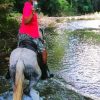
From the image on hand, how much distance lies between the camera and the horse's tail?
635 centimetres

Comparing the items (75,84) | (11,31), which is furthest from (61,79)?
(11,31)

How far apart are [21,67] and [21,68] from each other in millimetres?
18

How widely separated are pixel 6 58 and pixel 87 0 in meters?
51.6

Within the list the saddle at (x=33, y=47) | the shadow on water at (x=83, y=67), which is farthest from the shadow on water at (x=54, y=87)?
the saddle at (x=33, y=47)

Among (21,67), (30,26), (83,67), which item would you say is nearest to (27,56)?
(21,67)

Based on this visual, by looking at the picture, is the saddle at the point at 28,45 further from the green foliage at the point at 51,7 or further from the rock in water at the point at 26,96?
the green foliage at the point at 51,7

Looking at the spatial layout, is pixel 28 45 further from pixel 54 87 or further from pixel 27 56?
pixel 54 87

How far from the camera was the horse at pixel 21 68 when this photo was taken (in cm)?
641

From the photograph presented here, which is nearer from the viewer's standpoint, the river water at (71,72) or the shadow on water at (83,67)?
the river water at (71,72)

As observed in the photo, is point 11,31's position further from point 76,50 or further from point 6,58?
point 6,58

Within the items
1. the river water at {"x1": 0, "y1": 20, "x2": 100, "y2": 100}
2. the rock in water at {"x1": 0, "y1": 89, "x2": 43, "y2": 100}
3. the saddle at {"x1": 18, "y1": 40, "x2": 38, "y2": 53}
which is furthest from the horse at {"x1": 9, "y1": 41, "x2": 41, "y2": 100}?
the river water at {"x1": 0, "y1": 20, "x2": 100, "y2": 100}

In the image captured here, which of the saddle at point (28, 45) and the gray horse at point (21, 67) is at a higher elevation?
the saddle at point (28, 45)

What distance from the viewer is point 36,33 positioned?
730 cm

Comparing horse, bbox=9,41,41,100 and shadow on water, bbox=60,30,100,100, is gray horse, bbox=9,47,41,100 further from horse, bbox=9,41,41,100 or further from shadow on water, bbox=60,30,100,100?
shadow on water, bbox=60,30,100,100
